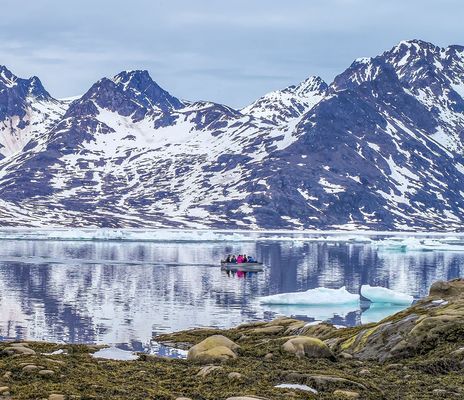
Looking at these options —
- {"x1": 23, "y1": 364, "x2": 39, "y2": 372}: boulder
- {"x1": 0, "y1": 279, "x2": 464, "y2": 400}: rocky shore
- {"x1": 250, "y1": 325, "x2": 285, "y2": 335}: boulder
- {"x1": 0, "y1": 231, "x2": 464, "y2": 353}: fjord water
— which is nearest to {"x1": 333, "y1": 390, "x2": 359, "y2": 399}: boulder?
{"x1": 0, "y1": 279, "x2": 464, "y2": 400}: rocky shore

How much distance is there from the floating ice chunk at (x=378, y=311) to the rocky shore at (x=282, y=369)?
29.9m

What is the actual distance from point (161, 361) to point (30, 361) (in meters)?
6.17

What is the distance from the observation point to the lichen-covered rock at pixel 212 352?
94.3ft

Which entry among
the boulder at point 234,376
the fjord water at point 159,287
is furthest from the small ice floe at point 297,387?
the fjord water at point 159,287

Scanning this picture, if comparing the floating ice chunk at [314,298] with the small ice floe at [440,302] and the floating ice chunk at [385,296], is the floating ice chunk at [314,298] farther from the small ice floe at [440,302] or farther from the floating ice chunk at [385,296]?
the small ice floe at [440,302]

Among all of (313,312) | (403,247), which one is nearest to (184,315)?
(313,312)

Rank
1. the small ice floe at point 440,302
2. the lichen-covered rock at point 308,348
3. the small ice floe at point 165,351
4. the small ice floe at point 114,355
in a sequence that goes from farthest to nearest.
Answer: the small ice floe at point 165,351 → the small ice floe at point 440,302 → the small ice floe at point 114,355 → the lichen-covered rock at point 308,348

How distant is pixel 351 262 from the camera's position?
14338 centimetres

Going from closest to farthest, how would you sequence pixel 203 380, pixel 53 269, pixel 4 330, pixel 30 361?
pixel 203 380, pixel 30 361, pixel 4 330, pixel 53 269

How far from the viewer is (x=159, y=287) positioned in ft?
296

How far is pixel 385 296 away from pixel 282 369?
174 feet

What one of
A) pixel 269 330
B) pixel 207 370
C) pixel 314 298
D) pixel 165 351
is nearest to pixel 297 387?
pixel 207 370

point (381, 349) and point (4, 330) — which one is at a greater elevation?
point (381, 349)

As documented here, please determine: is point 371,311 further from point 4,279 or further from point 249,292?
point 4,279
